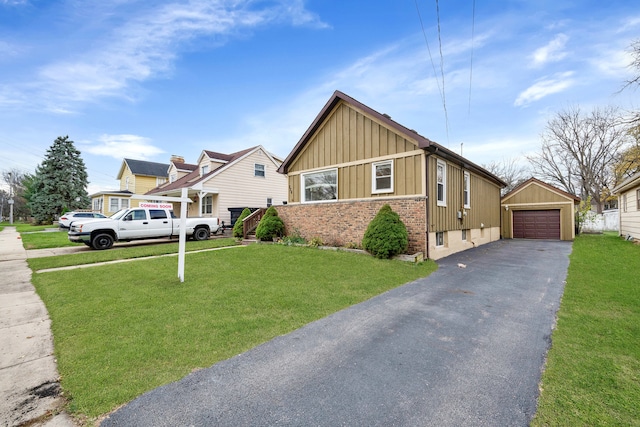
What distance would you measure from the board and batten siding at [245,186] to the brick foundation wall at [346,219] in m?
7.57

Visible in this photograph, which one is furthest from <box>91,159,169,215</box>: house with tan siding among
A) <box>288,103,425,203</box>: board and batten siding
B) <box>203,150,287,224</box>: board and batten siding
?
<box>288,103,425,203</box>: board and batten siding

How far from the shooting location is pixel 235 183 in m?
20.8

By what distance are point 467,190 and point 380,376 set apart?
12798mm

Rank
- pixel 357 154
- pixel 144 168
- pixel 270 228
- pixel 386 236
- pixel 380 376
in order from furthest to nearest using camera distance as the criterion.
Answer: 1. pixel 144 168
2. pixel 270 228
3. pixel 357 154
4. pixel 386 236
5. pixel 380 376

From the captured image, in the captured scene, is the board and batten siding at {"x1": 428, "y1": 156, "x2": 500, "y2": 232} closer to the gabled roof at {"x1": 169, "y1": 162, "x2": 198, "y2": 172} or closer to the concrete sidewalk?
the concrete sidewalk

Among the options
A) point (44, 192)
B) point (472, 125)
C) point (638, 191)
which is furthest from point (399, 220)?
point (44, 192)

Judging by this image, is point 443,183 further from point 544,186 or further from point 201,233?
point 544,186

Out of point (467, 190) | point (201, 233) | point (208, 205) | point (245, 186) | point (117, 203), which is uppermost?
point (245, 186)

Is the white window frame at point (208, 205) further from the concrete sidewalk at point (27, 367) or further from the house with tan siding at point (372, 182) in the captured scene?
the concrete sidewalk at point (27, 367)

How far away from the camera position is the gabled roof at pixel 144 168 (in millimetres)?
32281

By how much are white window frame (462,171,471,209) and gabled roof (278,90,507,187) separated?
429 mm

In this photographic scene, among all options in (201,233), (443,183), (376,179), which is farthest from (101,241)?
(443,183)

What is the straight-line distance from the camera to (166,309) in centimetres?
462

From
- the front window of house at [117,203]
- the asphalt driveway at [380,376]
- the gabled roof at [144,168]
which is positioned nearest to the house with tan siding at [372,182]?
the asphalt driveway at [380,376]
